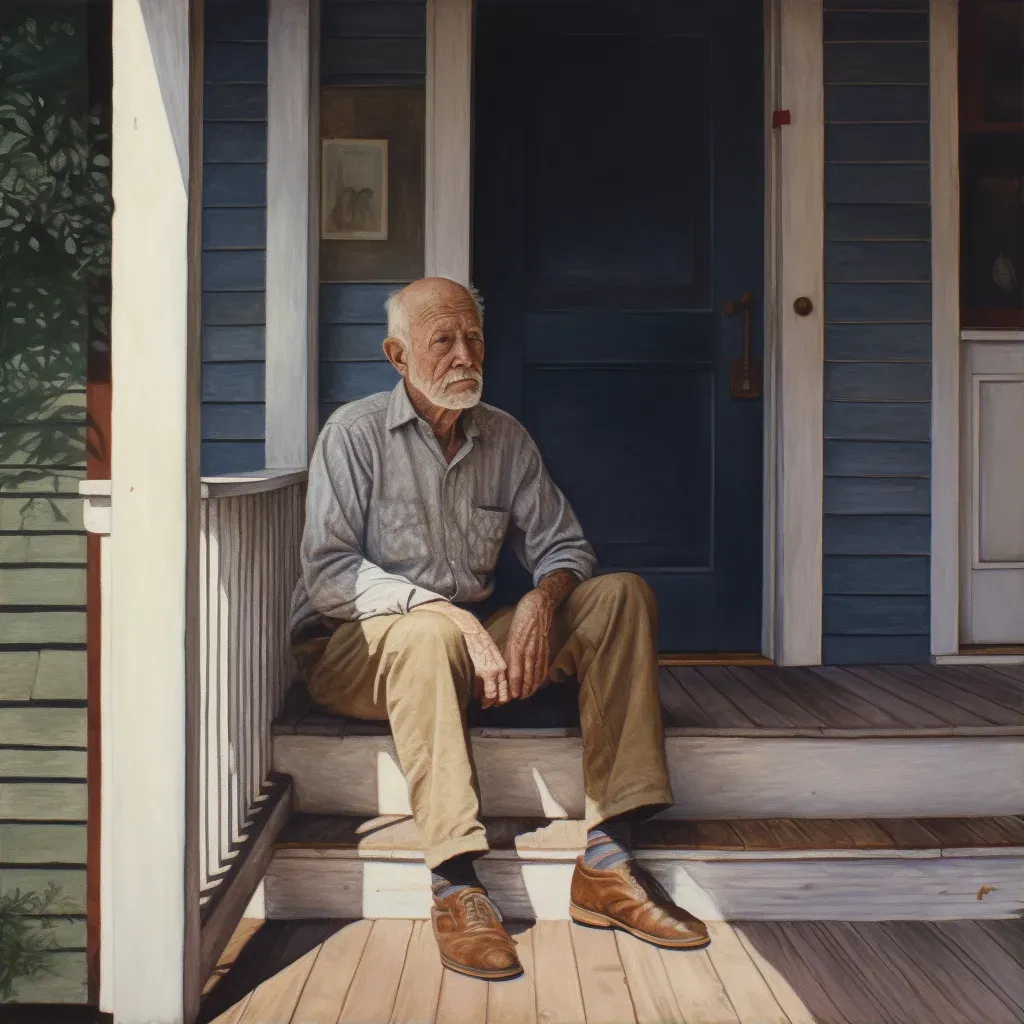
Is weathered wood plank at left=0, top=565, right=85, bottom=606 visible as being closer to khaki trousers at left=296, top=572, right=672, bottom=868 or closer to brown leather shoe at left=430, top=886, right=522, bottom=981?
khaki trousers at left=296, top=572, right=672, bottom=868

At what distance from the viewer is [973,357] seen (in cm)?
290

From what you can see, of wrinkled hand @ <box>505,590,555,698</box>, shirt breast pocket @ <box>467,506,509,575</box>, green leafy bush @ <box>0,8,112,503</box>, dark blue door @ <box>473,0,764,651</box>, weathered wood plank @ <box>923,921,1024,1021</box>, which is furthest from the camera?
dark blue door @ <box>473,0,764,651</box>

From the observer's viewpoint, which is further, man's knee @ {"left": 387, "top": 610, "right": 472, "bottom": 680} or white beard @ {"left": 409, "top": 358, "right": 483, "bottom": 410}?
white beard @ {"left": 409, "top": 358, "right": 483, "bottom": 410}

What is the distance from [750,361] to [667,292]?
33cm

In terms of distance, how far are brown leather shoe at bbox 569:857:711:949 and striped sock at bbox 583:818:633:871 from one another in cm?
1

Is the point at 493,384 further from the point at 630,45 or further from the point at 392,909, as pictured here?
the point at 392,909

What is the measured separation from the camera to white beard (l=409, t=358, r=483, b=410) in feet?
6.75

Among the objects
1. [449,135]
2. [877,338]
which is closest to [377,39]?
[449,135]

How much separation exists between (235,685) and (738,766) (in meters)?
1.11

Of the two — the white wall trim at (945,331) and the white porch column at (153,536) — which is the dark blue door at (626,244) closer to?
the white wall trim at (945,331)

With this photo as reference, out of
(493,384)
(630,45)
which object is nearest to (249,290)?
(493,384)

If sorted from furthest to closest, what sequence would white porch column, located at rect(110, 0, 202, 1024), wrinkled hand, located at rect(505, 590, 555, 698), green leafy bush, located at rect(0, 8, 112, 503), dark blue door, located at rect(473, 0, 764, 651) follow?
dark blue door, located at rect(473, 0, 764, 651)
green leafy bush, located at rect(0, 8, 112, 503)
wrinkled hand, located at rect(505, 590, 555, 698)
white porch column, located at rect(110, 0, 202, 1024)

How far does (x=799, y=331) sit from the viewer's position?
277 cm

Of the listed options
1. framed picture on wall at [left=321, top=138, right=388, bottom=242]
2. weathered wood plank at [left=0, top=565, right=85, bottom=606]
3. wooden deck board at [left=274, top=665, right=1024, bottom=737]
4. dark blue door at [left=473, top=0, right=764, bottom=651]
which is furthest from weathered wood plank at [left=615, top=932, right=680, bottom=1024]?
framed picture on wall at [left=321, top=138, right=388, bottom=242]
